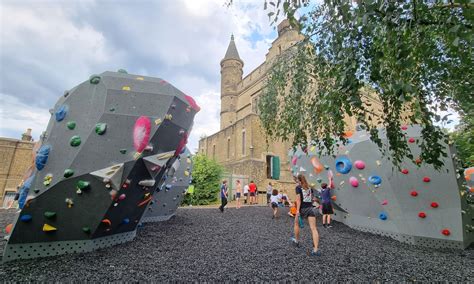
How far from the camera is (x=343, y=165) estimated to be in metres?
8.61

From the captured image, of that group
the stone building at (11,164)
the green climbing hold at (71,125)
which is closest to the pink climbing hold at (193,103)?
the green climbing hold at (71,125)

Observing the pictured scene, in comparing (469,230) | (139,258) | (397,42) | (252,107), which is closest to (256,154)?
(252,107)

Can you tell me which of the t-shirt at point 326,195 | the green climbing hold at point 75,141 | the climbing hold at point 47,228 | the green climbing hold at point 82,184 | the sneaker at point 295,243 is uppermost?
the green climbing hold at point 75,141

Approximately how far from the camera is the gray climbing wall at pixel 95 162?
436 centimetres

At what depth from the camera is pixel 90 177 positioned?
445cm

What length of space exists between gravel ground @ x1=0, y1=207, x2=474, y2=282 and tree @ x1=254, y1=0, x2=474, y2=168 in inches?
93.4

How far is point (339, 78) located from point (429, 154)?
1.71 meters

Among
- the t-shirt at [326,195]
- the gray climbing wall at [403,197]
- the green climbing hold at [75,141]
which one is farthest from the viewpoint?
the t-shirt at [326,195]

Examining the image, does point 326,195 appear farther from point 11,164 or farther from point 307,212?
point 11,164

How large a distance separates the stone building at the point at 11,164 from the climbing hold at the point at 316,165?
26.7 meters

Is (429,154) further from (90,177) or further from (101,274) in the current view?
(90,177)

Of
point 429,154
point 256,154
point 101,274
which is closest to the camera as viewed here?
point 429,154

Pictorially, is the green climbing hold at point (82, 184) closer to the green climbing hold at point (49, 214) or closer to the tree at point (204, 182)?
the green climbing hold at point (49, 214)

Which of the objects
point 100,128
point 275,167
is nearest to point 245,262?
point 100,128
